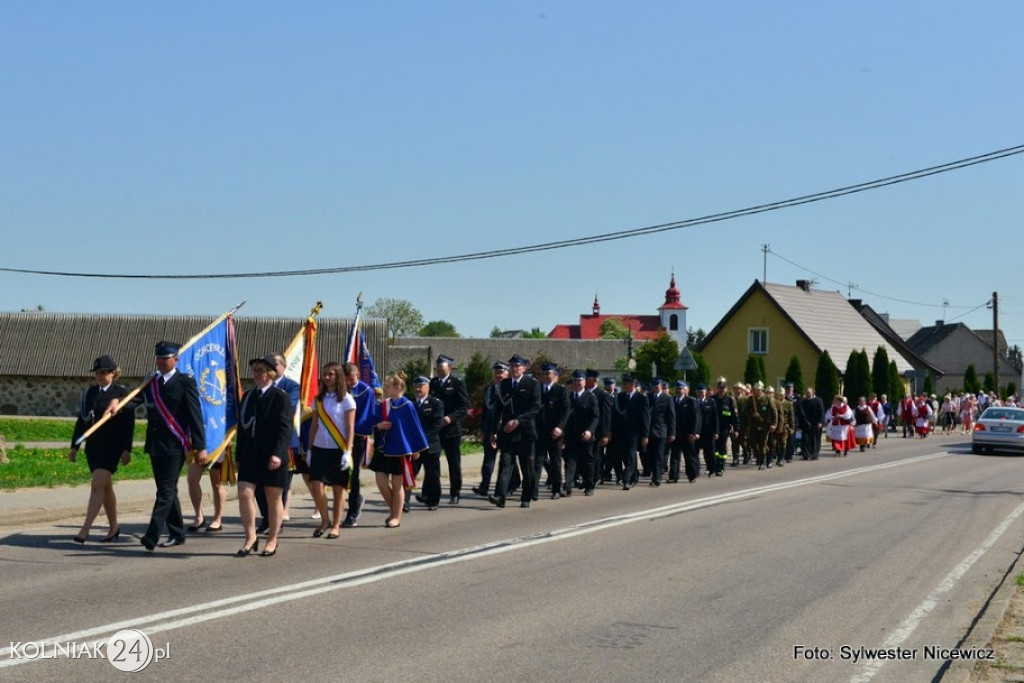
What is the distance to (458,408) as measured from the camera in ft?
49.1

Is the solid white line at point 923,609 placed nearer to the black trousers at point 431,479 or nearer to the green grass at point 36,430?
the black trousers at point 431,479

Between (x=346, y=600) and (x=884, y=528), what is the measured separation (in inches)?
299

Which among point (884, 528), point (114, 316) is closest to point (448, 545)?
point (884, 528)

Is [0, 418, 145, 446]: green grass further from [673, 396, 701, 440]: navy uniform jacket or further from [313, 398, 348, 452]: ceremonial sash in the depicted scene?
[313, 398, 348, 452]: ceremonial sash

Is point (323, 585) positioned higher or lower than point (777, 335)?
lower

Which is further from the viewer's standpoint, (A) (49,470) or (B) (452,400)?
(A) (49,470)

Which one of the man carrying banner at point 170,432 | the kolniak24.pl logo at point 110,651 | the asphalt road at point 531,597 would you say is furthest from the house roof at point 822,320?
the kolniak24.pl logo at point 110,651

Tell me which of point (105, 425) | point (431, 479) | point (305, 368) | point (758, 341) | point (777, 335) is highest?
point (777, 335)

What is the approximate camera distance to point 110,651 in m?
6.69

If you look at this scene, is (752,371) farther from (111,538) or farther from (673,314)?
(673,314)

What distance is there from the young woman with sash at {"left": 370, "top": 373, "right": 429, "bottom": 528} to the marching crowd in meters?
0.01

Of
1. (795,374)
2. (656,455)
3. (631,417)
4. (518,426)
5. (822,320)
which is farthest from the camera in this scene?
(822,320)

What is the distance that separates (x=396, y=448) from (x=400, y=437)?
129 millimetres

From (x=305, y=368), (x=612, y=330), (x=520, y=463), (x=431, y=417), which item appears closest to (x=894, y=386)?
(x=520, y=463)
